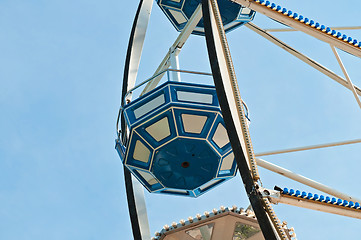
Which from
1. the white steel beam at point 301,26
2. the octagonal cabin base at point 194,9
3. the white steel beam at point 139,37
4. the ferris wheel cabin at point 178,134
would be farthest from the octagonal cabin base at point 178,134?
the octagonal cabin base at point 194,9

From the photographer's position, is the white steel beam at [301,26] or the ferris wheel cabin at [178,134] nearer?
the white steel beam at [301,26]

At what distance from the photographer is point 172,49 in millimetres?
16328

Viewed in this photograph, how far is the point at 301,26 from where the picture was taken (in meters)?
12.6

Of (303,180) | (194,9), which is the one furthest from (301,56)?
(303,180)

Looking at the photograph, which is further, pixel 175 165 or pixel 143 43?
pixel 143 43

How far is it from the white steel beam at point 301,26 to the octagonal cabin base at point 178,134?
181cm

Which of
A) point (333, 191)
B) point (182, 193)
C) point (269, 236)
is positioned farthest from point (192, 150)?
point (269, 236)

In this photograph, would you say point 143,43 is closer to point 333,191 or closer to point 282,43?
point 282,43

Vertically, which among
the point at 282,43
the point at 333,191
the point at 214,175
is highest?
the point at 282,43

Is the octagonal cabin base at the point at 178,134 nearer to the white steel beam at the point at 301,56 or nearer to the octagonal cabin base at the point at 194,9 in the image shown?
the white steel beam at the point at 301,56

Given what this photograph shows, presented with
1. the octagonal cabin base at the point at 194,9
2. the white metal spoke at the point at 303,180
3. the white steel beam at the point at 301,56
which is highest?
the octagonal cabin base at the point at 194,9

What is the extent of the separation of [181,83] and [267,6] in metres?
2.12

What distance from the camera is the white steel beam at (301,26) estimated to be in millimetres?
12398

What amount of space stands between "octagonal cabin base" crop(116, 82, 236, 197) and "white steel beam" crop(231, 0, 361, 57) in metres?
1.81
